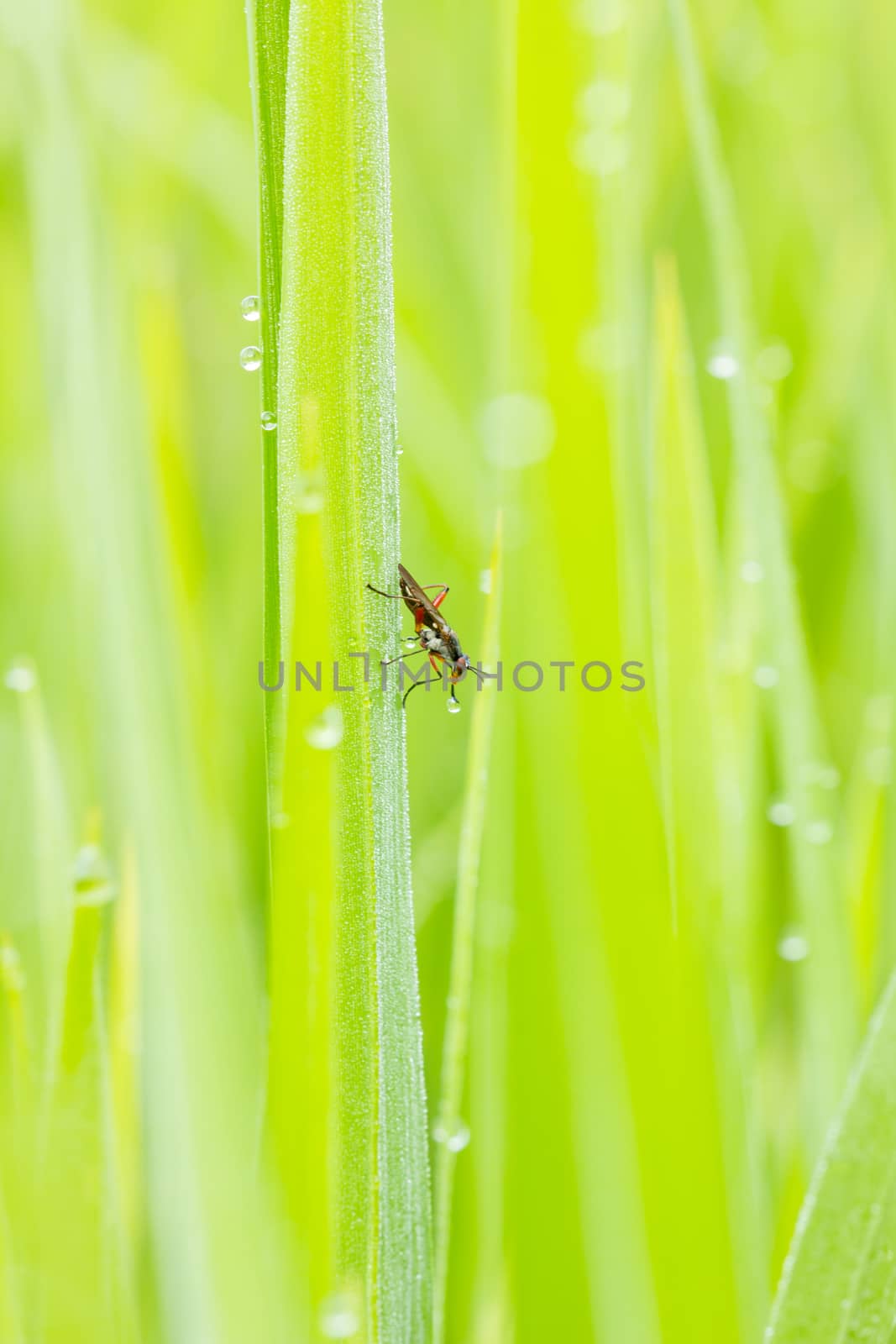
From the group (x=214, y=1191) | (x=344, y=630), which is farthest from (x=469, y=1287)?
(x=344, y=630)

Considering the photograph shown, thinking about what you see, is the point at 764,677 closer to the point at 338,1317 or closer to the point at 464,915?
the point at 464,915

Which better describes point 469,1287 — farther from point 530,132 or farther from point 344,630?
point 530,132

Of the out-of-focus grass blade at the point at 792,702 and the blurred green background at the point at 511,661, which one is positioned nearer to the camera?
the blurred green background at the point at 511,661

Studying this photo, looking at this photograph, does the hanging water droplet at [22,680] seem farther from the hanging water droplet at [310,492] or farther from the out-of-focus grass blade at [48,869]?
the hanging water droplet at [310,492]

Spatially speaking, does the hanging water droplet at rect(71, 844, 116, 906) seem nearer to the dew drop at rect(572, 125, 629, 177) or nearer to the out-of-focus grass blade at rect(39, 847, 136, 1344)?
the out-of-focus grass blade at rect(39, 847, 136, 1344)

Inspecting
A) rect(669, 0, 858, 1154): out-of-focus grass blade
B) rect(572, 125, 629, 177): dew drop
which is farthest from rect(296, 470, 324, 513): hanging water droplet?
rect(669, 0, 858, 1154): out-of-focus grass blade

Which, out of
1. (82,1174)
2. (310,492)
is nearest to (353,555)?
(310,492)

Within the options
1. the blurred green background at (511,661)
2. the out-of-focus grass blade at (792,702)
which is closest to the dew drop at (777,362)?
the blurred green background at (511,661)
